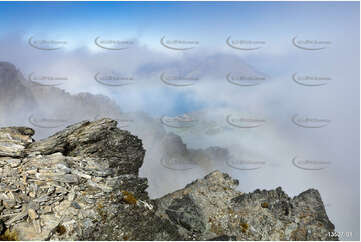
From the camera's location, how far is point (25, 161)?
17.3 metres

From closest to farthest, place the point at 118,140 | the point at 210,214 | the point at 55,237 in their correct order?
the point at 55,237 → the point at 210,214 → the point at 118,140

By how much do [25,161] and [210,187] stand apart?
1338 cm

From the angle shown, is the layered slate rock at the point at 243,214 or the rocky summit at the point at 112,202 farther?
the layered slate rock at the point at 243,214

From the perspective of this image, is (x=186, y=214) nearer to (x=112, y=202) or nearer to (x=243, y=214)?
(x=243, y=214)

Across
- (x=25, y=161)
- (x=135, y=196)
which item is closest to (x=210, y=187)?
(x=135, y=196)

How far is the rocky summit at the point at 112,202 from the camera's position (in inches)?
563

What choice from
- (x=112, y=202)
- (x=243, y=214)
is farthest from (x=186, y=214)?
(x=112, y=202)

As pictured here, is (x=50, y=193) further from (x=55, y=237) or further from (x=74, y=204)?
(x=55, y=237)

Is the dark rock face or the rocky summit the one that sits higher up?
the rocky summit

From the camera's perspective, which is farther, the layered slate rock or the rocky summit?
the layered slate rock

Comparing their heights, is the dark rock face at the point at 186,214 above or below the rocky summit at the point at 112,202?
below

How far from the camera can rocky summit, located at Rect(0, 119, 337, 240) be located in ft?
46.9

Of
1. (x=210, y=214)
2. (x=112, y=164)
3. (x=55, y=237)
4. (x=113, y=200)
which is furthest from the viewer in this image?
(x=112, y=164)

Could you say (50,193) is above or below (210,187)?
above
